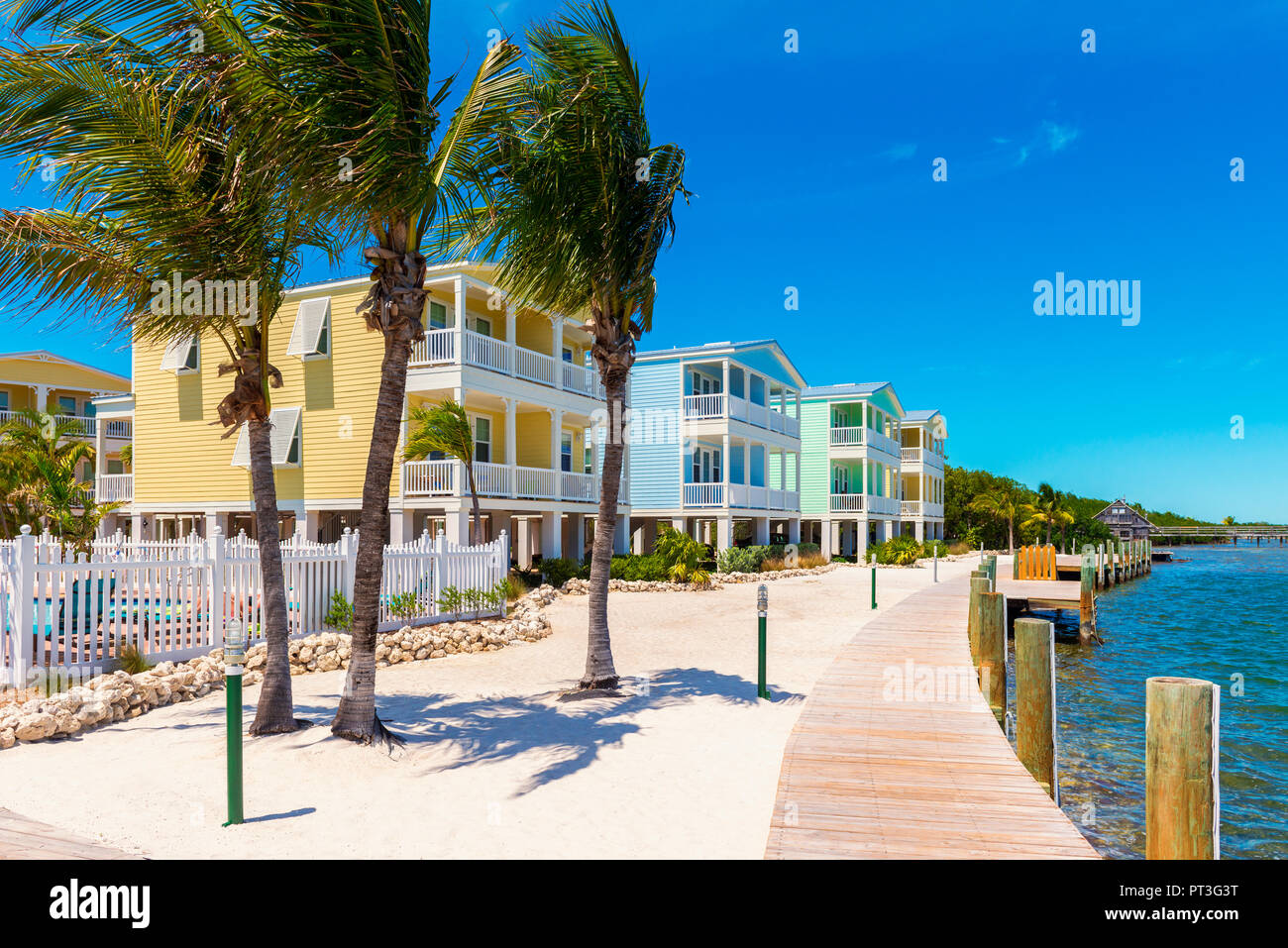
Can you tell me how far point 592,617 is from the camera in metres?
10.9

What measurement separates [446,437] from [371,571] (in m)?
13.2

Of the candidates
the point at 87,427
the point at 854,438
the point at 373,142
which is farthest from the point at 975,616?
the point at 87,427

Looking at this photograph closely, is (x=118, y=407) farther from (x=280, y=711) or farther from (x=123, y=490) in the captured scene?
(x=280, y=711)

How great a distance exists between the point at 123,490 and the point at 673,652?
2448cm

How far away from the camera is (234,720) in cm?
603

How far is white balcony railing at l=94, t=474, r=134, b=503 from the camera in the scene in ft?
96.9

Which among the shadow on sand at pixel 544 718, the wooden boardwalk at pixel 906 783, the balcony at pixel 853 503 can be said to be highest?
the balcony at pixel 853 503

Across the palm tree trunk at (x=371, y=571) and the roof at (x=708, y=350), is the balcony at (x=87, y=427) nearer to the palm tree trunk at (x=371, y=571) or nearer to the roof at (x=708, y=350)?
the roof at (x=708, y=350)

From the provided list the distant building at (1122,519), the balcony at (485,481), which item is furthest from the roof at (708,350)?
the distant building at (1122,519)

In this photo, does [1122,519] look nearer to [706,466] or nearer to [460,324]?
[706,466]

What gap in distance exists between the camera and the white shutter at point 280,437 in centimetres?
2466

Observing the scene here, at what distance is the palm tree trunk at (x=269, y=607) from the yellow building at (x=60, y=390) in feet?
114
